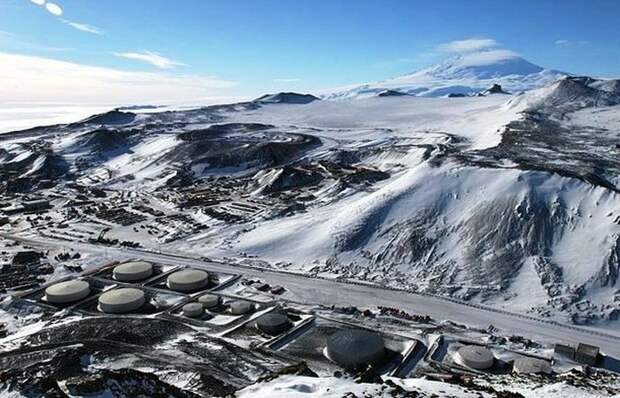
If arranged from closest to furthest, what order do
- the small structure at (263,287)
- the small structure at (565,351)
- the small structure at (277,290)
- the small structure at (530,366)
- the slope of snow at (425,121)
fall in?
1. the small structure at (530,366)
2. the small structure at (565,351)
3. the small structure at (277,290)
4. the small structure at (263,287)
5. the slope of snow at (425,121)

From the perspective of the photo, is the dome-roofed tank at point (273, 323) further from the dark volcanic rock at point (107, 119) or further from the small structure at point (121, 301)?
the dark volcanic rock at point (107, 119)

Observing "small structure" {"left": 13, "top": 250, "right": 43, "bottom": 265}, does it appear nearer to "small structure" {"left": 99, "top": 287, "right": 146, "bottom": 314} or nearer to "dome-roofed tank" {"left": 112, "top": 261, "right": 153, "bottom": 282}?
"dome-roofed tank" {"left": 112, "top": 261, "right": 153, "bottom": 282}

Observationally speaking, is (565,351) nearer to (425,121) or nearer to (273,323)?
(273,323)

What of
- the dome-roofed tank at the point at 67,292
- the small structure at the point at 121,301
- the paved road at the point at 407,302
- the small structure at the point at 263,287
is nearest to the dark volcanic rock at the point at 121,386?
the small structure at the point at 121,301

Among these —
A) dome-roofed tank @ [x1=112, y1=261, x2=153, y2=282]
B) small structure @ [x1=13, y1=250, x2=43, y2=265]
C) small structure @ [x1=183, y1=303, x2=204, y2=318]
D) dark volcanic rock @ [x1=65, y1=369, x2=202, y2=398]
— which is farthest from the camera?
small structure @ [x1=13, y1=250, x2=43, y2=265]

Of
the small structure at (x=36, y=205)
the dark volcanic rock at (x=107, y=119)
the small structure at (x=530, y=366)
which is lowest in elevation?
the small structure at (x=530, y=366)

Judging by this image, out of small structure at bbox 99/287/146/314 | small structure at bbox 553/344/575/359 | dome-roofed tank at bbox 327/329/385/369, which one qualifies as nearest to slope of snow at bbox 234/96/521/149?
small structure at bbox 553/344/575/359

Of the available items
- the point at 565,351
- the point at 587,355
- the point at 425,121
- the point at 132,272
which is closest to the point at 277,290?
the point at 132,272
